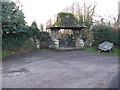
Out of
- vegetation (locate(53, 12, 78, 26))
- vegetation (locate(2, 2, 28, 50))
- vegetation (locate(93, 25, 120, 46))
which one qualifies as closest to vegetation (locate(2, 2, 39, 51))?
vegetation (locate(2, 2, 28, 50))

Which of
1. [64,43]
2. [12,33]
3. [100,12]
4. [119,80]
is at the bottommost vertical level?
[119,80]

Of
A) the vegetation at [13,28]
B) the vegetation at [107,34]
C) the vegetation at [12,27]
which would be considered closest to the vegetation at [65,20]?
the vegetation at [107,34]

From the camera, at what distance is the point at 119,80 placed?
13.9ft

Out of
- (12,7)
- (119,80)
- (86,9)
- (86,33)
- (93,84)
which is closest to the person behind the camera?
(93,84)

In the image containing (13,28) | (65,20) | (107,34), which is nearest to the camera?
(13,28)

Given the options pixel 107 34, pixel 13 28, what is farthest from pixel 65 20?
pixel 13 28

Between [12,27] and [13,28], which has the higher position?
[12,27]

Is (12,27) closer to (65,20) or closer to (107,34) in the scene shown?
(65,20)

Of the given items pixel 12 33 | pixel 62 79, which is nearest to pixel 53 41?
pixel 12 33

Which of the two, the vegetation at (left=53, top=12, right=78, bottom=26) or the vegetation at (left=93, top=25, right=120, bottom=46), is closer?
the vegetation at (left=93, top=25, right=120, bottom=46)

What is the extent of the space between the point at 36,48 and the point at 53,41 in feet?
7.59

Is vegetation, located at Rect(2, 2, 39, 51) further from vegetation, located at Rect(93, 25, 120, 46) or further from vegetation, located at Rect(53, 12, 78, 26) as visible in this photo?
vegetation, located at Rect(93, 25, 120, 46)

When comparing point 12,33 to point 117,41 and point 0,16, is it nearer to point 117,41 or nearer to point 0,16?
point 0,16

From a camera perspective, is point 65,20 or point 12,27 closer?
point 12,27
